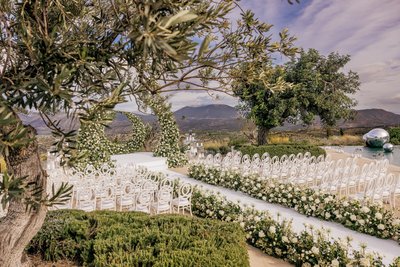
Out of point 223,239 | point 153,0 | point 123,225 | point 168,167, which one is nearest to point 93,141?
point 168,167

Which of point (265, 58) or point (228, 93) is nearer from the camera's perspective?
point (228, 93)

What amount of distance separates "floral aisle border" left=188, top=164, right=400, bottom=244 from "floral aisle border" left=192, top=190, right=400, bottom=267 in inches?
43.0

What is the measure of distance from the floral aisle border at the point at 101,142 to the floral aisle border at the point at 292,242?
12.3 feet

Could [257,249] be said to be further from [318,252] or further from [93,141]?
[93,141]

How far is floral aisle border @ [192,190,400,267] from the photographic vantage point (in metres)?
5.02

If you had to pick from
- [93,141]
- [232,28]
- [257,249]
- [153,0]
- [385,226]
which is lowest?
[257,249]

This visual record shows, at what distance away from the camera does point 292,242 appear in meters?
5.83

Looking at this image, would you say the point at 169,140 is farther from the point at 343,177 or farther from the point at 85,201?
the point at 343,177

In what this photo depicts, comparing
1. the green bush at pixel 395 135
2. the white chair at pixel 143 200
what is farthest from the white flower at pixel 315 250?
the green bush at pixel 395 135

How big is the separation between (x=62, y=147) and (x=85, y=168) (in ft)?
40.5

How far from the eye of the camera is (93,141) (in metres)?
15.3

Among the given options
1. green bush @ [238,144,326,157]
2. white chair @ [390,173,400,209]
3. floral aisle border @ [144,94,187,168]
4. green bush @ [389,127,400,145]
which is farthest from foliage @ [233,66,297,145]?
green bush @ [389,127,400,145]

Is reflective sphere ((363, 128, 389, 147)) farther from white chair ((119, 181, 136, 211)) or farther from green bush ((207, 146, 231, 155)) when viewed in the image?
white chair ((119, 181, 136, 211))

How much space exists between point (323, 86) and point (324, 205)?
16.6m
